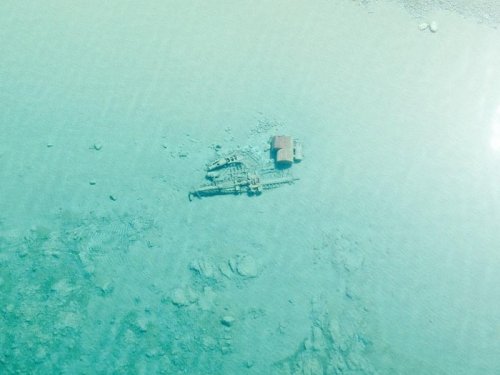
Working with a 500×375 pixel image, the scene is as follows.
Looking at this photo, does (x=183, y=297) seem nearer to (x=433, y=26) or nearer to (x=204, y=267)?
(x=204, y=267)

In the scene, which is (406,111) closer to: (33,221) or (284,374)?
(284,374)

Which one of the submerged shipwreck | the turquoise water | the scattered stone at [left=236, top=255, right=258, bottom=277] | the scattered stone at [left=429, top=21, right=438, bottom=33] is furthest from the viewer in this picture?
the scattered stone at [left=429, top=21, right=438, bottom=33]

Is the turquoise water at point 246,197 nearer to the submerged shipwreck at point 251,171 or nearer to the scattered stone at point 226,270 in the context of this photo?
the scattered stone at point 226,270

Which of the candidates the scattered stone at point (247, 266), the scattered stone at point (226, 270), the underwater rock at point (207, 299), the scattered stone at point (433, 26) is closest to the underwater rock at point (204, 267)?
the scattered stone at point (226, 270)

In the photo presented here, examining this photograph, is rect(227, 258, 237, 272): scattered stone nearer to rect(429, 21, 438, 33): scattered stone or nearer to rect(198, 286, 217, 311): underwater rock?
rect(198, 286, 217, 311): underwater rock

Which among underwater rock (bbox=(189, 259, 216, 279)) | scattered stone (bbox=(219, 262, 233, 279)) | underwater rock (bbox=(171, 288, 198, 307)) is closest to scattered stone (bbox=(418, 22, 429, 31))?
scattered stone (bbox=(219, 262, 233, 279))

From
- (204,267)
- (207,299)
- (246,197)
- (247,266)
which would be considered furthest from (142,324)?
(246,197)

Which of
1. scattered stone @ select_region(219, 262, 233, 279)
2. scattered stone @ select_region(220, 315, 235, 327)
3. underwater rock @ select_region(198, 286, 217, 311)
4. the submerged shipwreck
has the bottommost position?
scattered stone @ select_region(220, 315, 235, 327)
